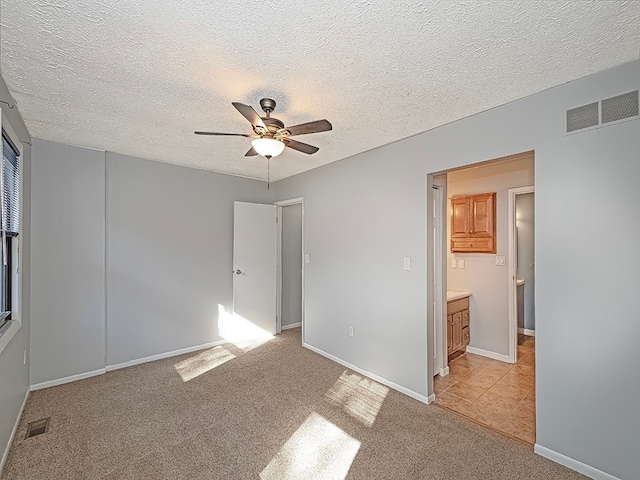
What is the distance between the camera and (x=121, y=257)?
3582 millimetres

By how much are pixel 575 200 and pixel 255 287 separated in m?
3.87

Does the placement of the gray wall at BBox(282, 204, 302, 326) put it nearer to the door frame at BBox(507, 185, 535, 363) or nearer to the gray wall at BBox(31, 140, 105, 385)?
the gray wall at BBox(31, 140, 105, 385)

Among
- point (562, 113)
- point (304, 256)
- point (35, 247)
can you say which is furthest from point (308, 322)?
point (562, 113)

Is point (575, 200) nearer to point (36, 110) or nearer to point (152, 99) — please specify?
point (152, 99)

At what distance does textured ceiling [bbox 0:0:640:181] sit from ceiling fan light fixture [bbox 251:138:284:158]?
0.33m

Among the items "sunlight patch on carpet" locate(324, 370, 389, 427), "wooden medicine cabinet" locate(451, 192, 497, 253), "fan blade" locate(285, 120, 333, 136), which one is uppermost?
"fan blade" locate(285, 120, 333, 136)

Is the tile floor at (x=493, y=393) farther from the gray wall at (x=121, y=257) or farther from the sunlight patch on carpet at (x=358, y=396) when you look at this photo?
the gray wall at (x=121, y=257)

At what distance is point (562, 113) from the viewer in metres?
2.04

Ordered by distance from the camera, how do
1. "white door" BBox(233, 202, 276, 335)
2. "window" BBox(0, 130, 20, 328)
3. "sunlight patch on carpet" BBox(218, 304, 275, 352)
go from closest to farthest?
"window" BBox(0, 130, 20, 328) < "sunlight patch on carpet" BBox(218, 304, 275, 352) < "white door" BBox(233, 202, 276, 335)

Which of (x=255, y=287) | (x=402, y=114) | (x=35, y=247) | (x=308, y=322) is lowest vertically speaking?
(x=308, y=322)

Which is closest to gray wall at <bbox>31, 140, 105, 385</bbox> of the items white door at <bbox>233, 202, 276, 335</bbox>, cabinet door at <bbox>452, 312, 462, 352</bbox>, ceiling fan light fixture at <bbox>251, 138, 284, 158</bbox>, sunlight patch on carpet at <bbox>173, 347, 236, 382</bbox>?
sunlight patch on carpet at <bbox>173, 347, 236, 382</bbox>

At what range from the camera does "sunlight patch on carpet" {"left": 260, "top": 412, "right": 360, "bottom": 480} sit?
6.33 feet

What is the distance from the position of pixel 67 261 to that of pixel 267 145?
8.74ft

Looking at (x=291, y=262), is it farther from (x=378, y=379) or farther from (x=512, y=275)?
(x=512, y=275)
